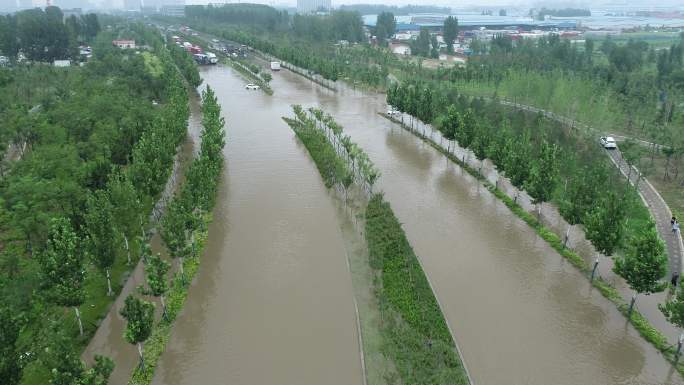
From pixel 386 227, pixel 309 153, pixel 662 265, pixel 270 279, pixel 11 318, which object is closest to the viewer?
pixel 11 318

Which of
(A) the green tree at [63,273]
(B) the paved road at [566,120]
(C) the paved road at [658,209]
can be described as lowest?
(C) the paved road at [658,209]

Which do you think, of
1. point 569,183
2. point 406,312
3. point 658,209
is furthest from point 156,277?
point 658,209

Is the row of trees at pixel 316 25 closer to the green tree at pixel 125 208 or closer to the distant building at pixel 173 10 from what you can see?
the green tree at pixel 125 208

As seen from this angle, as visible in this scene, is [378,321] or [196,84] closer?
[378,321]

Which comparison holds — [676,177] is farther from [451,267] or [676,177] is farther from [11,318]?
[11,318]

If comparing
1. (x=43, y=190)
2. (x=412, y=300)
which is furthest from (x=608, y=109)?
(x=43, y=190)

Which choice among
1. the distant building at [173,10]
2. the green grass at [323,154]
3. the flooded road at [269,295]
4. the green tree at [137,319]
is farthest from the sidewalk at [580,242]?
the distant building at [173,10]
